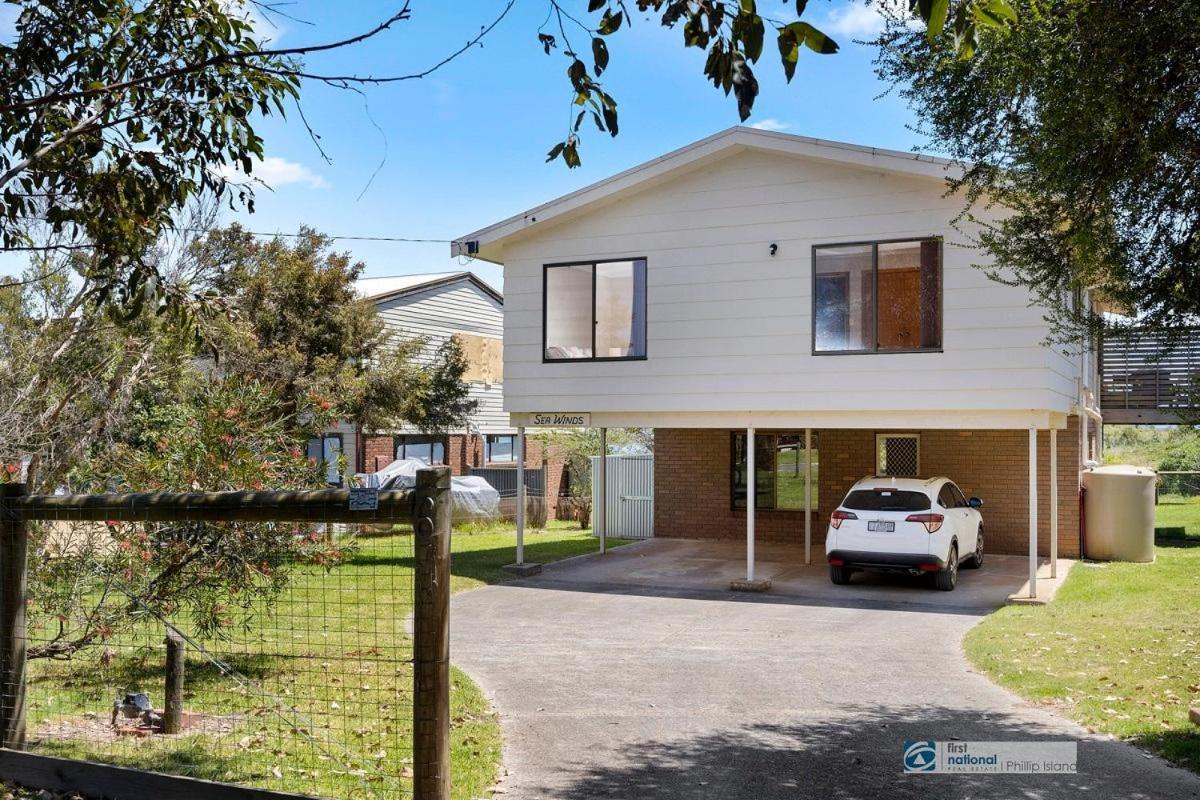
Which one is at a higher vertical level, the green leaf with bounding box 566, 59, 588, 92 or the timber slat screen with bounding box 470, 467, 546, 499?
the green leaf with bounding box 566, 59, 588, 92

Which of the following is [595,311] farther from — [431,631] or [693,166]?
[431,631]

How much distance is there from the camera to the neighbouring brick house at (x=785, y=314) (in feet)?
46.9

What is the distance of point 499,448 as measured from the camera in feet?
107

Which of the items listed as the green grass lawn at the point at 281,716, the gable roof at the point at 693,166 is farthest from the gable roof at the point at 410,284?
the green grass lawn at the point at 281,716

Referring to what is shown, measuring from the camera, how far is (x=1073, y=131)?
6.60 meters

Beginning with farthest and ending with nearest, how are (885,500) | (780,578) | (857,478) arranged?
(857,478) < (780,578) < (885,500)

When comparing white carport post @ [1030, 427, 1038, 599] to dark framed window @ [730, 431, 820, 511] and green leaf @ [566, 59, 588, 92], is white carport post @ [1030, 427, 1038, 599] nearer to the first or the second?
dark framed window @ [730, 431, 820, 511]

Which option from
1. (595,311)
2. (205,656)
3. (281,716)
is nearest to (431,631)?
(205,656)

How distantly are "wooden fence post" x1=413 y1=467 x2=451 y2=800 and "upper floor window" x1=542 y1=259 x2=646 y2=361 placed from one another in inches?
477

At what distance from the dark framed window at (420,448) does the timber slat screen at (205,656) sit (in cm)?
1741

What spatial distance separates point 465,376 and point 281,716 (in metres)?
23.1

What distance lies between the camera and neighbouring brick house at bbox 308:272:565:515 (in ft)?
89.1

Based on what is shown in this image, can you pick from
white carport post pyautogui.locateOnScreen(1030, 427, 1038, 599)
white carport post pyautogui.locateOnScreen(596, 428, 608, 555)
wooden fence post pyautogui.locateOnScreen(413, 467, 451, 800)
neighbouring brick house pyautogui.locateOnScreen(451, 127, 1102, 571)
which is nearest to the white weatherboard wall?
white carport post pyautogui.locateOnScreen(596, 428, 608, 555)

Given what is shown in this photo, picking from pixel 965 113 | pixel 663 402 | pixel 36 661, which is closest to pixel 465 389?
pixel 663 402
